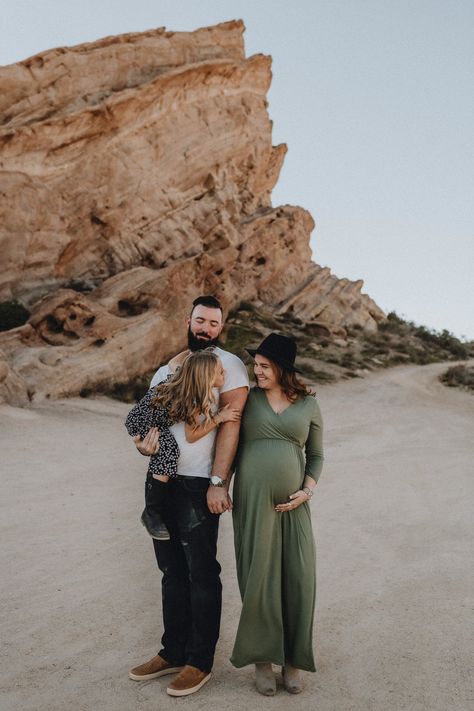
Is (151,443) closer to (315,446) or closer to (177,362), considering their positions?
(177,362)

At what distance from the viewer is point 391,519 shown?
293 inches

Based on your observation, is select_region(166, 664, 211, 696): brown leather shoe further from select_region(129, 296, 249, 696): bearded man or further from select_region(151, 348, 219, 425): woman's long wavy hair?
select_region(151, 348, 219, 425): woman's long wavy hair

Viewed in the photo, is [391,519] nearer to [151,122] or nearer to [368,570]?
[368,570]

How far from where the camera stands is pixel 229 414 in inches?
140

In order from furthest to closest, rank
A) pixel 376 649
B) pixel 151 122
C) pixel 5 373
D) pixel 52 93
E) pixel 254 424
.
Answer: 1. pixel 151 122
2. pixel 52 93
3. pixel 5 373
4. pixel 376 649
5. pixel 254 424

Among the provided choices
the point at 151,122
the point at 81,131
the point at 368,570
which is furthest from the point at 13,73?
the point at 368,570

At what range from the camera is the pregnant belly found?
3615 millimetres

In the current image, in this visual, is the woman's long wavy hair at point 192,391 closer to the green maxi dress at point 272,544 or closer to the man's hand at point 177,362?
the man's hand at point 177,362

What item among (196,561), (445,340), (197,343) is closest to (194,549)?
(196,561)

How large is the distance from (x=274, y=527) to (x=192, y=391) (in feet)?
3.10

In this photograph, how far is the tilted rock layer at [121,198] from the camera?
50.0ft

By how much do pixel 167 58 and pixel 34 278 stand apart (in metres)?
10.2

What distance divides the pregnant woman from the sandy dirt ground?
25cm

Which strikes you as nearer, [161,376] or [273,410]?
[273,410]
